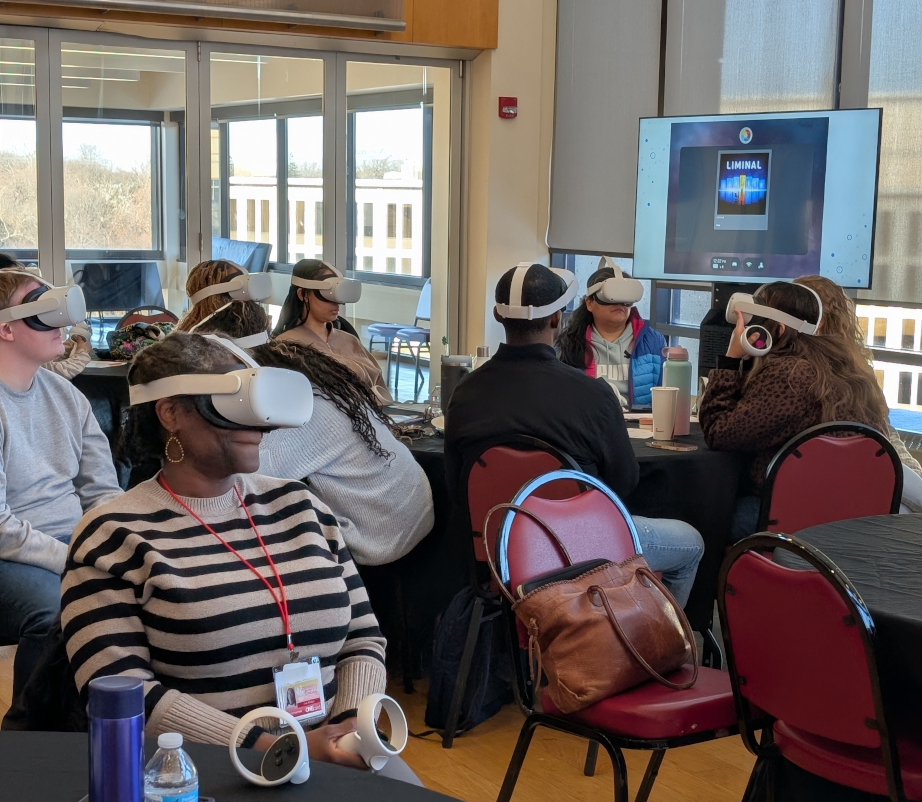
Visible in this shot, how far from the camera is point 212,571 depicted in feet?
5.74

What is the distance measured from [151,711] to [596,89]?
226 inches

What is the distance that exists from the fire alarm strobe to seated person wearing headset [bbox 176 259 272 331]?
2781mm

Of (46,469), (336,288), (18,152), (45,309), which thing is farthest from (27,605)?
(18,152)

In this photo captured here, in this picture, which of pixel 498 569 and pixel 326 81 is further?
pixel 326 81

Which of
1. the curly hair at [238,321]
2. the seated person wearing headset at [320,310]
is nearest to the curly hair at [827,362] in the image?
the curly hair at [238,321]

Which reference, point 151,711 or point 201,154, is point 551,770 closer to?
point 151,711

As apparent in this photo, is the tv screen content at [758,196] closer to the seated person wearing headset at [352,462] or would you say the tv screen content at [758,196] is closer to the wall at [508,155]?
the wall at [508,155]

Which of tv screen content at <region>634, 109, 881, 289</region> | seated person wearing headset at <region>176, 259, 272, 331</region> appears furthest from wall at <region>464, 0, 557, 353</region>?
seated person wearing headset at <region>176, 259, 272, 331</region>

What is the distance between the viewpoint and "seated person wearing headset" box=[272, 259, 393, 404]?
15.7ft

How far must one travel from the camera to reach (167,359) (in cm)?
183

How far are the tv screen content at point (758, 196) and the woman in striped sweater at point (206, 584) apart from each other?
3.82 meters

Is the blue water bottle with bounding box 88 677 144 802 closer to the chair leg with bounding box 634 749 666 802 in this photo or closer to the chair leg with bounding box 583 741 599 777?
the chair leg with bounding box 634 749 666 802

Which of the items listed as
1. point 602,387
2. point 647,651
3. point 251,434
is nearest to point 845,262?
point 602,387

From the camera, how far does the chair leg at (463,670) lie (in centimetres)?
311
